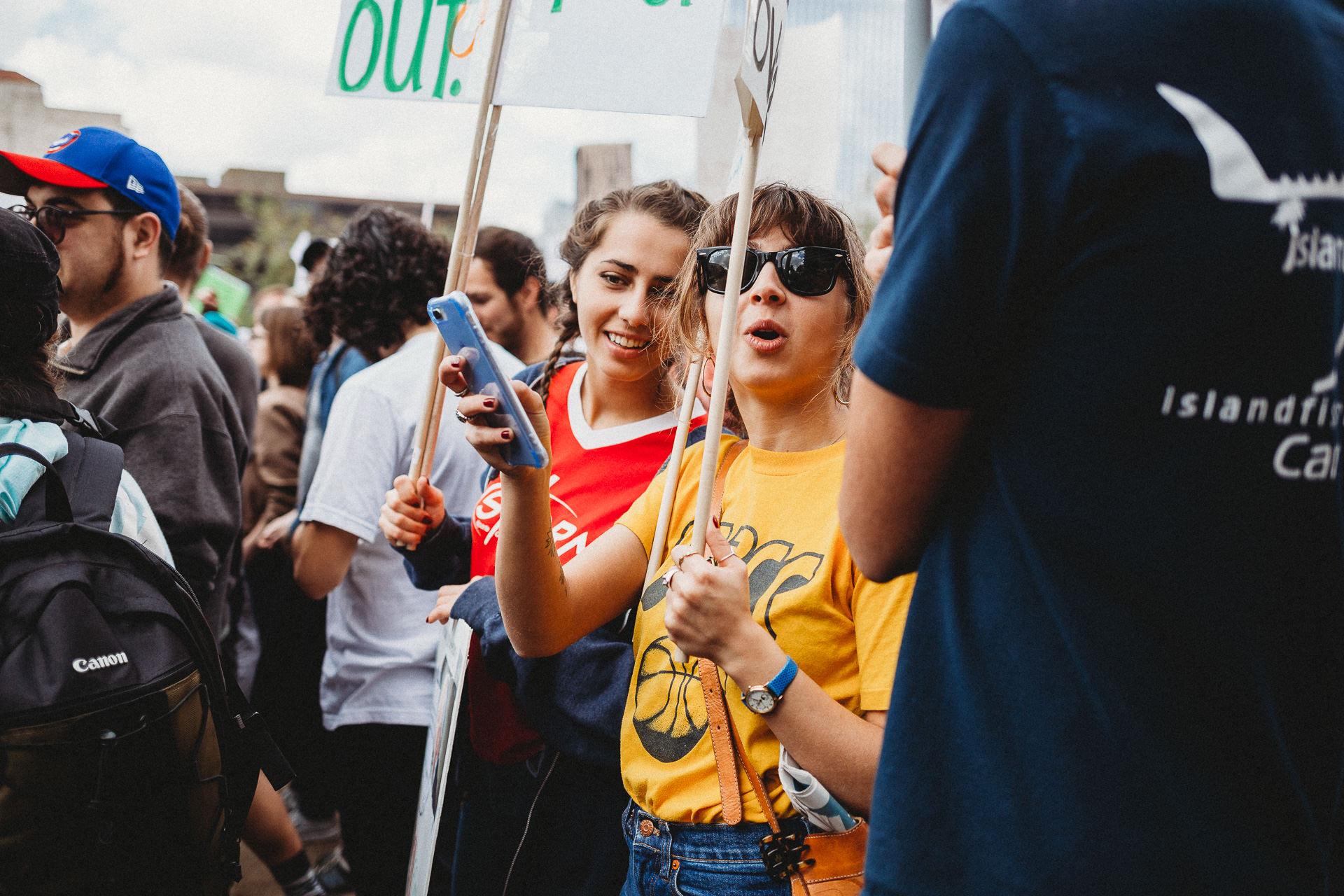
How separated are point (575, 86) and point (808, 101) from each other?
88 centimetres

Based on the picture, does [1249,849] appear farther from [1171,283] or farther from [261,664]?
[261,664]

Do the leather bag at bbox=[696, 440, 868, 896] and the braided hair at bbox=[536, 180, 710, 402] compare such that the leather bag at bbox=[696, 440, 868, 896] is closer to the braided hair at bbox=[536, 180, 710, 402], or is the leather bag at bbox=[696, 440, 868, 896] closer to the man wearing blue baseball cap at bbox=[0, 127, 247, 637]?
the braided hair at bbox=[536, 180, 710, 402]

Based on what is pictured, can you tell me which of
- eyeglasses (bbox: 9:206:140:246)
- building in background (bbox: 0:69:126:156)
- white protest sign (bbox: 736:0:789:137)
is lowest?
eyeglasses (bbox: 9:206:140:246)

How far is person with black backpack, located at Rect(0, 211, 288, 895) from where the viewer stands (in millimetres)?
1334

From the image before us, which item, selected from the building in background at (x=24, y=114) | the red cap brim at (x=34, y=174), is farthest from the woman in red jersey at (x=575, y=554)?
the building in background at (x=24, y=114)

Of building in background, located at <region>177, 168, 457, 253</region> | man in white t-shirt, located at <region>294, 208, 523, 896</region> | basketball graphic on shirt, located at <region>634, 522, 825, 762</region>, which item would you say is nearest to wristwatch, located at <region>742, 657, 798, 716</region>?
basketball graphic on shirt, located at <region>634, 522, 825, 762</region>

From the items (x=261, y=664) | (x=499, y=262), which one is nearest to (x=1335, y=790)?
(x=499, y=262)

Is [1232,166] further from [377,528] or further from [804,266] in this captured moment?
[377,528]

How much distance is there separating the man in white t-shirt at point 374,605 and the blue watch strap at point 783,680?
5.54ft

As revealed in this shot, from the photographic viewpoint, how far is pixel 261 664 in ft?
11.8

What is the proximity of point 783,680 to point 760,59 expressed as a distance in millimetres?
890

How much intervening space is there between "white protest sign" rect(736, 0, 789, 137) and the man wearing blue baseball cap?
5.95 ft

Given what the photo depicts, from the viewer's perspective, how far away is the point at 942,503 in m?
0.89

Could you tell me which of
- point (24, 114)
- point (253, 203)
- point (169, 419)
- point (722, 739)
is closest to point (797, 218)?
point (722, 739)
